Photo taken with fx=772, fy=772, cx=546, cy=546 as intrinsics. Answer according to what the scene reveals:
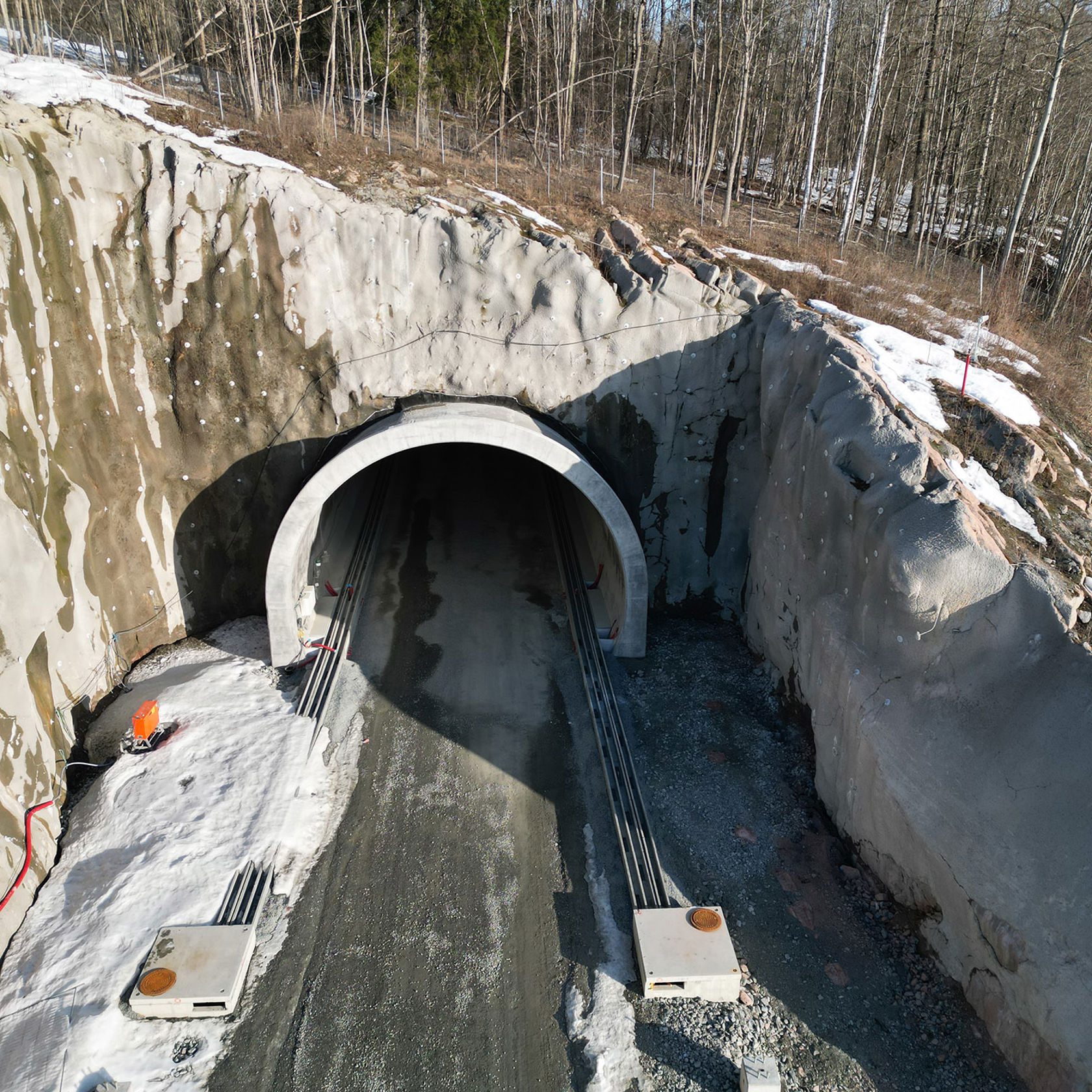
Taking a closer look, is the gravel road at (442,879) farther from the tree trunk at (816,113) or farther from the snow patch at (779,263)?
the tree trunk at (816,113)

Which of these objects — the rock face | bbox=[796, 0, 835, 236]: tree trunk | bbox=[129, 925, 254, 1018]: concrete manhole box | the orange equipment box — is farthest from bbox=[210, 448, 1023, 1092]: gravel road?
bbox=[796, 0, 835, 236]: tree trunk

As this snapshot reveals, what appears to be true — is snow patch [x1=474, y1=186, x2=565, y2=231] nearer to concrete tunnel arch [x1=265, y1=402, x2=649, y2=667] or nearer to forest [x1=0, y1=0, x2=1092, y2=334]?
concrete tunnel arch [x1=265, y1=402, x2=649, y2=667]

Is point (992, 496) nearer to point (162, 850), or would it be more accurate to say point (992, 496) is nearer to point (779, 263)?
point (779, 263)

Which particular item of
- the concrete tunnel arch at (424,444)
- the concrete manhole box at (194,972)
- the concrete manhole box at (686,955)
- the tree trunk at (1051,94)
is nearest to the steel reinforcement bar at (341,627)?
the concrete tunnel arch at (424,444)

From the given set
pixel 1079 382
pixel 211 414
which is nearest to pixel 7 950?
pixel 211 414

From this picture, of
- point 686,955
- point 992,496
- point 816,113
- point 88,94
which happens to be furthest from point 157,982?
point 816,113

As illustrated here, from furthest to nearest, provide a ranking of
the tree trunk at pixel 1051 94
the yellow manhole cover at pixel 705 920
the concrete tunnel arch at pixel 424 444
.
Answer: the tree trunk at pixel 1051 94 → the concrete tunnel arch at pixel 424 444 → the yellow manhole cover at pixel 705 920

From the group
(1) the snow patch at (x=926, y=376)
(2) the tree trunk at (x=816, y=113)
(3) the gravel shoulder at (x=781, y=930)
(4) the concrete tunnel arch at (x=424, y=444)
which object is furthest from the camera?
(2) the tree trunk at (x=816, y=113)
